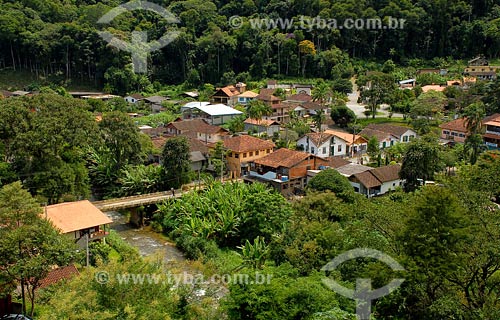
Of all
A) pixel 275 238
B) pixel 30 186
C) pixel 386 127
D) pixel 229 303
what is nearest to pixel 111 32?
pixel 386 127

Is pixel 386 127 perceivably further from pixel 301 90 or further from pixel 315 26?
pixel 315 26

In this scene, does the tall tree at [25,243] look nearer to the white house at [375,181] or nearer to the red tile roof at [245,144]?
the white house at [375,181]

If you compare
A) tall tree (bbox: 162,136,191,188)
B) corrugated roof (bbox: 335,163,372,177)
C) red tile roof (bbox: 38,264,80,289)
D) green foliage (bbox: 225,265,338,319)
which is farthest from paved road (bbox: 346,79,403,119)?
red tile roof (bbox: 38,264,80,289)

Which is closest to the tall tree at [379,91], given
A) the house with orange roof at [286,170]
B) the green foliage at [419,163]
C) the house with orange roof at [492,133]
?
the house with orange roof at [492,133]

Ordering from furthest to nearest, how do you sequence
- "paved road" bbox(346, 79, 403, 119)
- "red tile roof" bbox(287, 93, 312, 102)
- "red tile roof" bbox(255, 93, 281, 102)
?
"red tile roof" bbox(287, 93, 312, 102) < "paved road" bbox(346, 79, 403, 119) < "red tile roof" bbox(255, 93, 281, 102)

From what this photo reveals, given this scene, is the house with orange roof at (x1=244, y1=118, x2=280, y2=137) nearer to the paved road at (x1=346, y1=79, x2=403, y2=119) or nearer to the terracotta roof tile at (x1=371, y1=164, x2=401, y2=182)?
the paved road at (x1=346, y1=79, x2=403, y2=119)

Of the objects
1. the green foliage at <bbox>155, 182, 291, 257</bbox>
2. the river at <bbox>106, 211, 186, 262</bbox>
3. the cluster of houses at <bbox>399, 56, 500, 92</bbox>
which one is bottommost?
the river at <bbox>106, 211, 186, 262</bbox>
